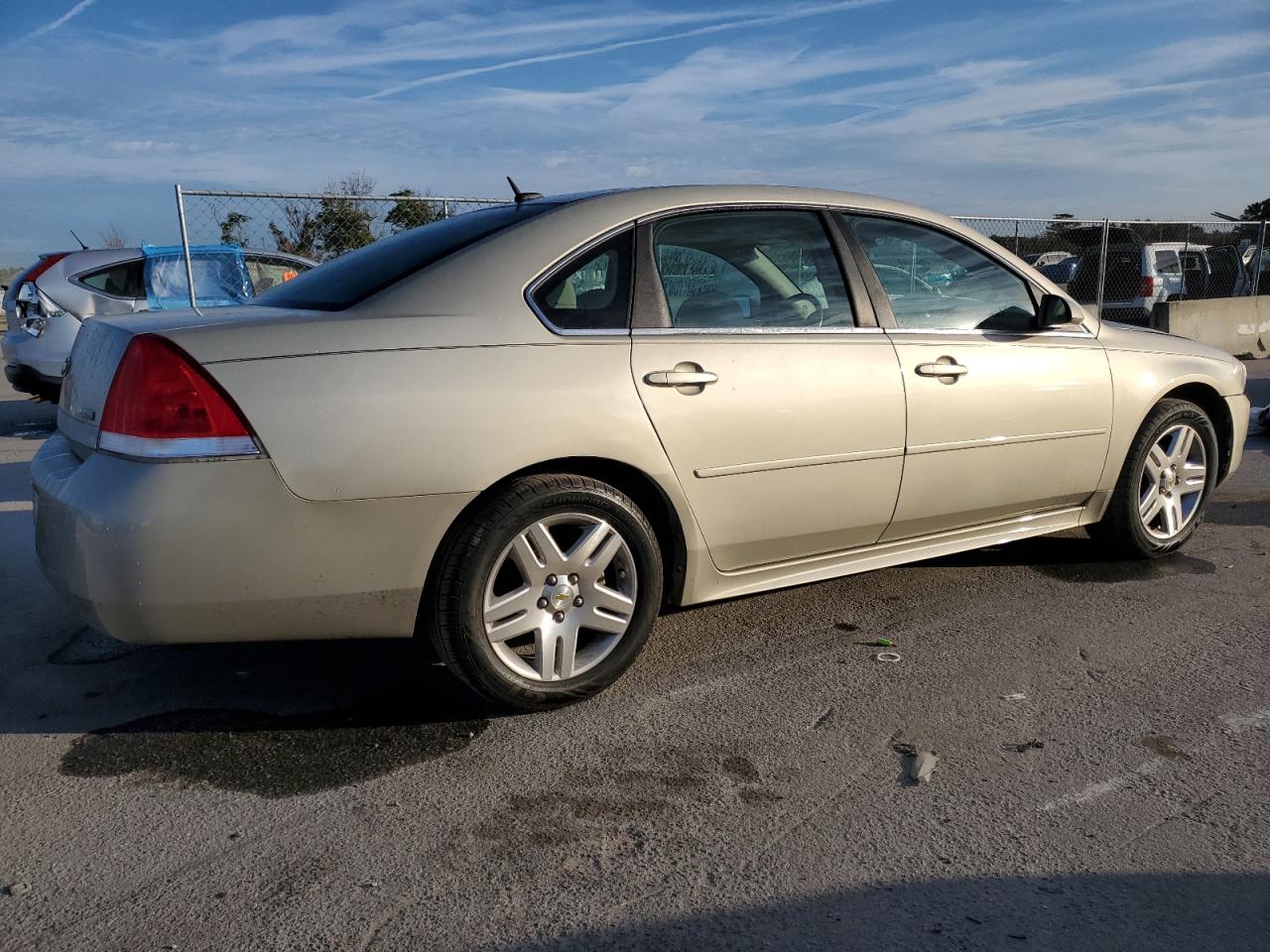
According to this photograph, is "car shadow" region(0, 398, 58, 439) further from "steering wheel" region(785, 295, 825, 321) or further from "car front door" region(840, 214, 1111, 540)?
"car front door" region(840, 214, 1111, 540)

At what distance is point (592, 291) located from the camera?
3434 mm

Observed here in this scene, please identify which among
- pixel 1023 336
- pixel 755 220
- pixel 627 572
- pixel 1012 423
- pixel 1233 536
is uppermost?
pixel 755 220

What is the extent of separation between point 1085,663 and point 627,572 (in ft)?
5.28

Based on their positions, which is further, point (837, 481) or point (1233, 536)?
point (1233, 536)

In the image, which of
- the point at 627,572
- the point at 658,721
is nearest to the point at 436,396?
the point at 627,572

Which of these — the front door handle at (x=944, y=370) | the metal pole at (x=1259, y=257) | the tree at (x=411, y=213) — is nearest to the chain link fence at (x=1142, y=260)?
the metal pole at (x=1259, y=257)

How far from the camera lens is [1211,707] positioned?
11.0 feet

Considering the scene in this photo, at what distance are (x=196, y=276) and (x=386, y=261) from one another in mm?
7241

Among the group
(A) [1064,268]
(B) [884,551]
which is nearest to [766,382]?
(B) [884,551]

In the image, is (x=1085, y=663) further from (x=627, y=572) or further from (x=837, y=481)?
(x=627, y=572)

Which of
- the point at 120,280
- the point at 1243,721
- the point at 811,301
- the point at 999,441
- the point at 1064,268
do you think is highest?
the point at 811,301

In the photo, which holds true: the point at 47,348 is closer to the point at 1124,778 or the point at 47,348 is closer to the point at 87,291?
the point at 87,291

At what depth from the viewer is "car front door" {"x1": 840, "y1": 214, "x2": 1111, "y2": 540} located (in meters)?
4.00

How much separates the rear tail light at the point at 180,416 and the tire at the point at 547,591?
0.67 m
